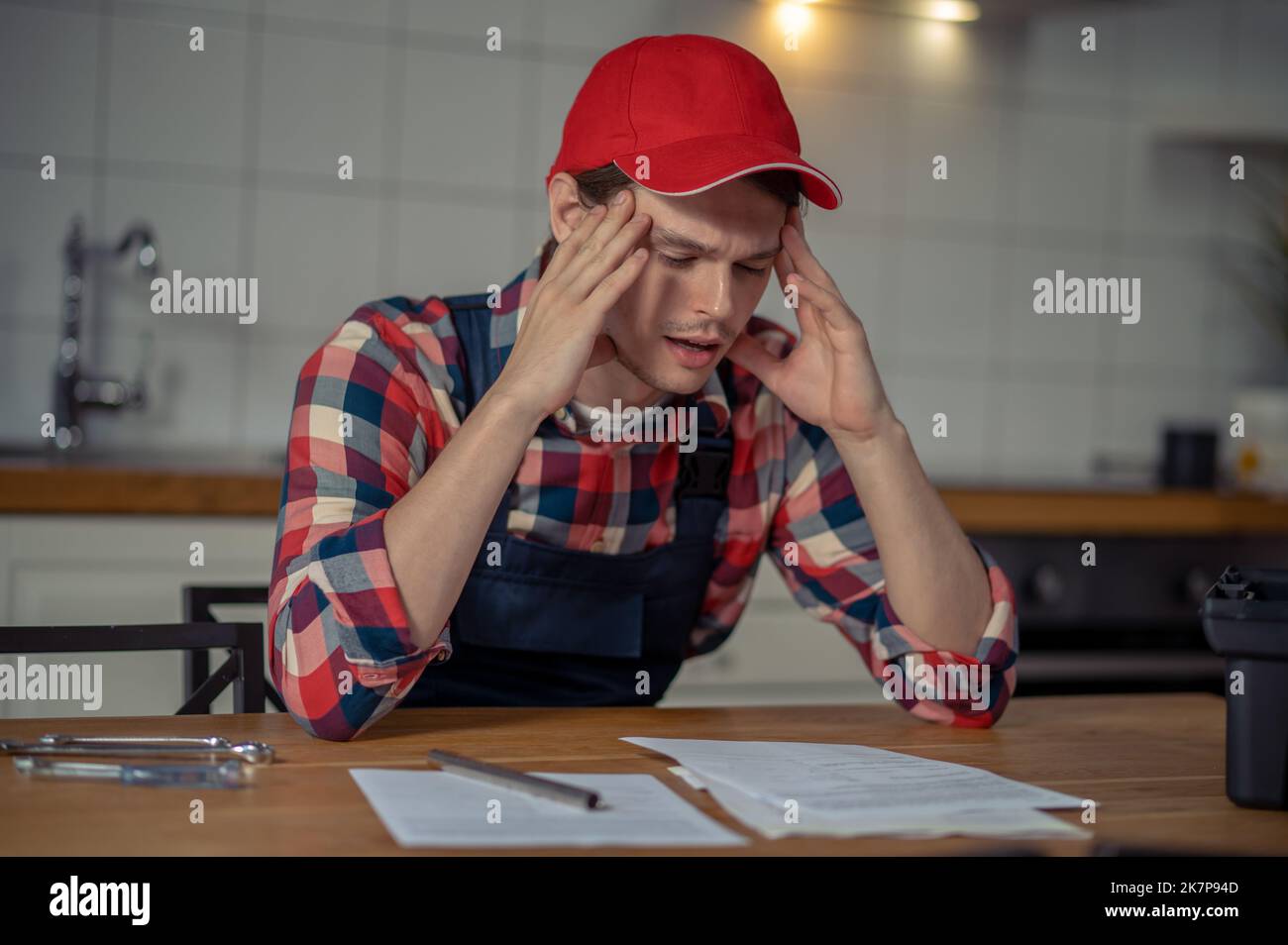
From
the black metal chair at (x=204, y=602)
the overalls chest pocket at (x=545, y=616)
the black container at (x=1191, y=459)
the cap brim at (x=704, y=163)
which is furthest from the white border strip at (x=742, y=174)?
the black container at (x=1191, y=459)

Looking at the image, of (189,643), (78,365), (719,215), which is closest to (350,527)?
(189,643)

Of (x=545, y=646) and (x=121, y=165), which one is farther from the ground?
(x=121, y=165)

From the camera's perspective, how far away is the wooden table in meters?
0.71

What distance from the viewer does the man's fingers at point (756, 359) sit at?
51.6 inches

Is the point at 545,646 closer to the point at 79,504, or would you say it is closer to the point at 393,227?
the point at 79,504

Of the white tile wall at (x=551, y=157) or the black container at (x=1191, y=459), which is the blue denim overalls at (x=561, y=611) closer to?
the white tile wall at (x=551, y=157)

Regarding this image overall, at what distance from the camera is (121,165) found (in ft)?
7.79

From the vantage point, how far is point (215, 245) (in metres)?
2.42

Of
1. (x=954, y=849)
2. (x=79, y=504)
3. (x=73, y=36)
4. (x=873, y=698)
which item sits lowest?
(x=873, y=698)
